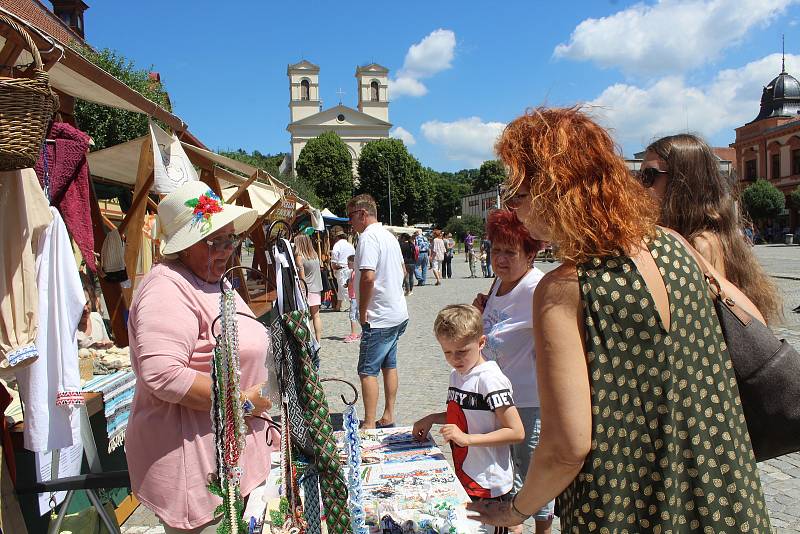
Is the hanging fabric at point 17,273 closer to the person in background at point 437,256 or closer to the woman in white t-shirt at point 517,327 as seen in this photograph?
the woman in white t-shirt at point 517,327

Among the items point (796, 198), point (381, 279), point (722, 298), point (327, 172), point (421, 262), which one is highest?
point (327, 172)

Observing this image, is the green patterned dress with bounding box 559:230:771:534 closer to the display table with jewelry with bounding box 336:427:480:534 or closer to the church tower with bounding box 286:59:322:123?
the display table with jewelry with bounding box 336:427:480:534

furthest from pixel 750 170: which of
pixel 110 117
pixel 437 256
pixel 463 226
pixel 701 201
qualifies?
pixel 701 201

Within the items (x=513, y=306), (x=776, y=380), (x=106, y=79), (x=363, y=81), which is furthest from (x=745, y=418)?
(x=363, y=81)

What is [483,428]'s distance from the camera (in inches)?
99.3

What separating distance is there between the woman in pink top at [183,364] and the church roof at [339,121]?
9258 centimetres

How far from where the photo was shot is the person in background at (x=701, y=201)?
212cm

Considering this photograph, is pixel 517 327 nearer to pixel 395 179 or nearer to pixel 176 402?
pixel 176 402

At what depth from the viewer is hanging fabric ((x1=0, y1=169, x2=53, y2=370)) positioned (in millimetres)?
2061

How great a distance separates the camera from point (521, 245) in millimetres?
2943

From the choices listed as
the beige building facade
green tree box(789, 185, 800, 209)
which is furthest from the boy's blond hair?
the beige building facade

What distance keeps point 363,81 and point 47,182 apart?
9927cm

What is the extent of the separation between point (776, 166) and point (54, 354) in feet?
245

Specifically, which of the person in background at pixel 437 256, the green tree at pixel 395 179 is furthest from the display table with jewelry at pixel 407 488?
the green tree at pixel 395 179
